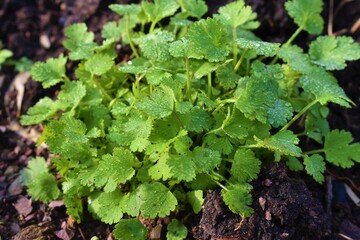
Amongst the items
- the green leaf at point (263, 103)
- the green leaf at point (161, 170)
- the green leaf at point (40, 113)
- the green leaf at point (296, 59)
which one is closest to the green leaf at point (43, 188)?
the green leaf at point (40, 113)

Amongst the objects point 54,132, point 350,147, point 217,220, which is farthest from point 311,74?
point 54,132

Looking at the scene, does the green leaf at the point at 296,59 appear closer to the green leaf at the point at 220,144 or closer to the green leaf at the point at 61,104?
the green leaf at the point at 220,144

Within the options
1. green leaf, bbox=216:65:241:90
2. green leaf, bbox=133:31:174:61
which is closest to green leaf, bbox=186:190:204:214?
green leaf, bbox=216:65:241:90

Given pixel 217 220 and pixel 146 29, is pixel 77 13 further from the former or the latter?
pixel 217 220

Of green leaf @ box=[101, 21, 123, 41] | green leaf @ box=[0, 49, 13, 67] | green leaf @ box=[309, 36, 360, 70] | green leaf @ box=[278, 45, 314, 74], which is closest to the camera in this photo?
green leaf @ box=[278, 45, 314, 74]

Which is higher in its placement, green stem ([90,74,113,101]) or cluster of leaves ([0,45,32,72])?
green stem ([90,74,113,101])

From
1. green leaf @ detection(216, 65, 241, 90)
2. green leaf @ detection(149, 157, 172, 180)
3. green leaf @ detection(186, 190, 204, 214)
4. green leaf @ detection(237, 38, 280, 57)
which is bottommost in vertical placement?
green leaf @ detection(186, 190, 204, 214)

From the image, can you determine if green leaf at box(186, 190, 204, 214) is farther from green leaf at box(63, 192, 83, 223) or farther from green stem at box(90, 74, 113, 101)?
green stem at box(90, 74, 113, 101)
